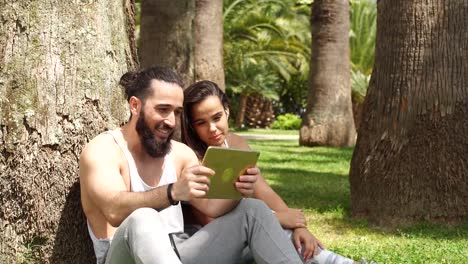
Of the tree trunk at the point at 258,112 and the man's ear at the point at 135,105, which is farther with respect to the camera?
the tree trunk at the point at 258,112

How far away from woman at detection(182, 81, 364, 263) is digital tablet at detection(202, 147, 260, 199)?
65 centimetres

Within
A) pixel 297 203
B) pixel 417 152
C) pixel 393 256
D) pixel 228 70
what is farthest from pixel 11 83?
pixel 228 70

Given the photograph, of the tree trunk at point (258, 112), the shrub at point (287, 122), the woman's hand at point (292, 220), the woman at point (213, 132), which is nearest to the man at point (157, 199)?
the woman at point (213, 132)

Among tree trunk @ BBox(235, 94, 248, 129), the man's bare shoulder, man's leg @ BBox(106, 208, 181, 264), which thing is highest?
the man's bare shoulder

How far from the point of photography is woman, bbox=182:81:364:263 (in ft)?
17.4

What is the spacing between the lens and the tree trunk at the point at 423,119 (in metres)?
8.29

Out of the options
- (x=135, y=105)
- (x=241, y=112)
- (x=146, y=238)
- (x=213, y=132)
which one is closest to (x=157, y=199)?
(x=146, y=238)

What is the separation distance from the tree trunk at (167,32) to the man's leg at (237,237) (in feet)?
20.0

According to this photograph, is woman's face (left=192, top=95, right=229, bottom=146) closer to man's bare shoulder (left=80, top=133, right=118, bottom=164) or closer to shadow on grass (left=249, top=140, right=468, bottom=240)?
man's bare shoulder (left=80, top=133, right=118, bottom=164)

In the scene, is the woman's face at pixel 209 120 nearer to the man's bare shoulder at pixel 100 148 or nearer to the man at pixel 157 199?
the man at pixel 157 199

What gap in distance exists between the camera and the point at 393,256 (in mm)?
7008

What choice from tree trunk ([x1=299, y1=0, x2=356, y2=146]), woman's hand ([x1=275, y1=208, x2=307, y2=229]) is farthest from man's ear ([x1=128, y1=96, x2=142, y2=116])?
tree trunk ([x1=299, y1=0, x2=356, y2=146])

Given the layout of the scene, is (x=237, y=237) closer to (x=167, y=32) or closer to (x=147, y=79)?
(x=147, y=79)

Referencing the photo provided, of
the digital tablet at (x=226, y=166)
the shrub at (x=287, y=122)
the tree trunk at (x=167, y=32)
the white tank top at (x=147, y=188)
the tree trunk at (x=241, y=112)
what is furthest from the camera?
the shrub at (x=287, y=122)
